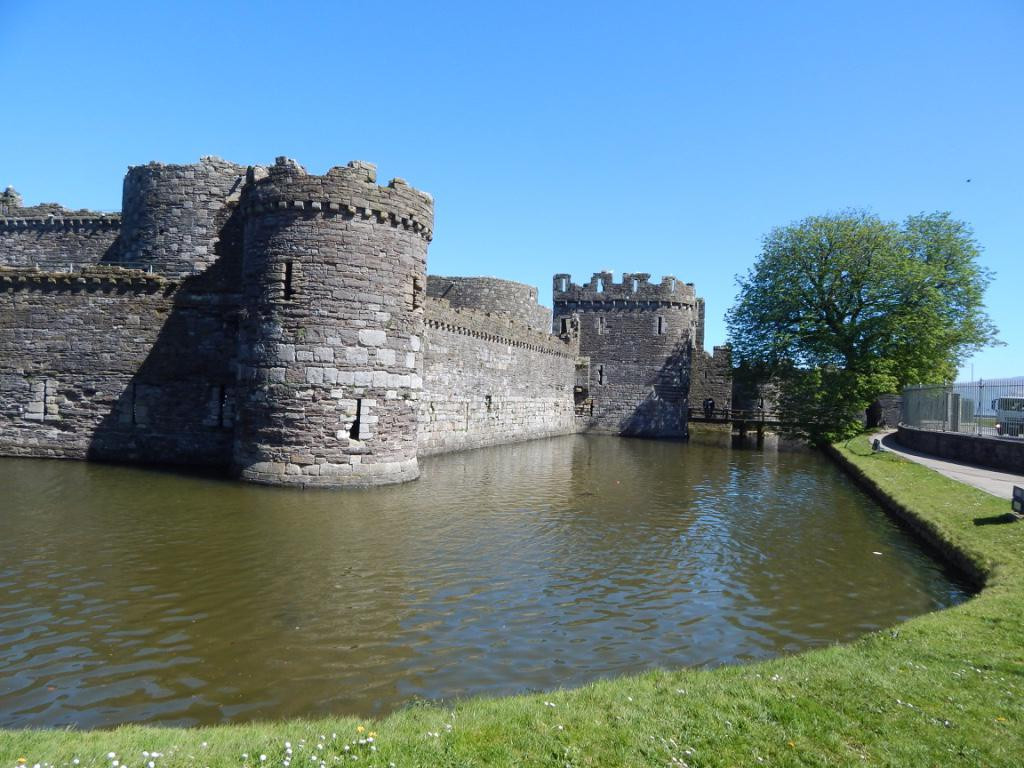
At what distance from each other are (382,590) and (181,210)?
20.4 m

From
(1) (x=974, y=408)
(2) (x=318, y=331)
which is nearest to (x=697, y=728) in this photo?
(2) (x=318, y=331)

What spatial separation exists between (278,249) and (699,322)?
42.5 meters

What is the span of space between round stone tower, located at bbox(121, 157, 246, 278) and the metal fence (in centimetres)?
2532

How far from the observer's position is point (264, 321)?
50.6 ft

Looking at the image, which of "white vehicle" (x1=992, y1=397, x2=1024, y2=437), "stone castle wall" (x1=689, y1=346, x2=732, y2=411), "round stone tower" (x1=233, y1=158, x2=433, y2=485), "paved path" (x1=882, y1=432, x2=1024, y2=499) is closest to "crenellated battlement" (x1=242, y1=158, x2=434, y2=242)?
"round stone tower" (x1=233, y1=158, x2=433, y2=485)

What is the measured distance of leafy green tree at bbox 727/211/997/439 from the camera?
30375 mm

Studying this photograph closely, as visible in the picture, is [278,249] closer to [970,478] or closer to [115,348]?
[115,348]

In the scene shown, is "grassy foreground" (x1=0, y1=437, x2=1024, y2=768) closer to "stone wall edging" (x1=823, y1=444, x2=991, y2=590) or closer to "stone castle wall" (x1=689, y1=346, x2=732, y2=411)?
"stone wall edging" (x1=823, y1=444, x2=991, y2=590)

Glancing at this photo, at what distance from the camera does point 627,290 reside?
3962cm

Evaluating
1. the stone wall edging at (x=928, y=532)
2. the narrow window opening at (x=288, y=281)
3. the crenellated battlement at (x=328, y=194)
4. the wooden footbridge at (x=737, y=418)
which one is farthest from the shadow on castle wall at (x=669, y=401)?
the narrow window opening at (x=288, y=281)

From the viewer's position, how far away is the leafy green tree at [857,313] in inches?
1196

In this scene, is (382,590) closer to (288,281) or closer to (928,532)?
(288,281)

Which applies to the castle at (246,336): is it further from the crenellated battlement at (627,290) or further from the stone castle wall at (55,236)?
the crenellated battlement at (627,290)

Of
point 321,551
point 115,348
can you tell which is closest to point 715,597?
point 321,551
